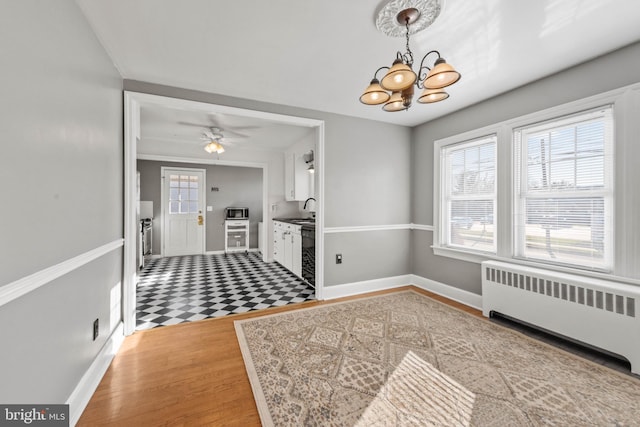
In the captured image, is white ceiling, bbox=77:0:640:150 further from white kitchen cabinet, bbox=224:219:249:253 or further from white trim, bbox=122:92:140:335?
white kitchen cabinet, bbox=224:219:249:253

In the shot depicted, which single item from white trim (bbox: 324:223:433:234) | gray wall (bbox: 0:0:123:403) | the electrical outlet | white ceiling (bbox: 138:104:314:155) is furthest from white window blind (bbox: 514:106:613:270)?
the electrical outlet

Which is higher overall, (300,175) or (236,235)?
(300,175)

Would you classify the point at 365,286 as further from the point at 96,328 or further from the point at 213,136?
the point at 213,136

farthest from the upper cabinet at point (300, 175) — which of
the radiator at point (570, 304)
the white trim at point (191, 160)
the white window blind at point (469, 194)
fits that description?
the radiator at point (570, 304)

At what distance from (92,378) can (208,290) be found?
82.3 inches

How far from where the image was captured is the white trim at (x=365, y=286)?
11.0ft

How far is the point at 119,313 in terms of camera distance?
2.29 meters

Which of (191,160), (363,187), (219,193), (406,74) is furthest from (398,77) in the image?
(219,193)

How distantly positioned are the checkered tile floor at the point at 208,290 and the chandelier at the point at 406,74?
2.61m

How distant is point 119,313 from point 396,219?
347 cm

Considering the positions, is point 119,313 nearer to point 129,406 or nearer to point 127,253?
point 127,253

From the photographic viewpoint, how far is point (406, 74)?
1.46 meters

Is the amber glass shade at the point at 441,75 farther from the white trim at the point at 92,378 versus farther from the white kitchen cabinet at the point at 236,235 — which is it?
the white kitchen cabinet at the point at 236,235

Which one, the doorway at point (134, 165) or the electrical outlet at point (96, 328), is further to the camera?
the doorway at point (134, 165)
